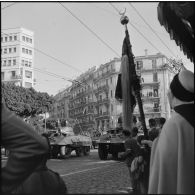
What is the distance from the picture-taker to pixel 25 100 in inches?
1788

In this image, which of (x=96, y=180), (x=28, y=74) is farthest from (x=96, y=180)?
(x=28, y=74)

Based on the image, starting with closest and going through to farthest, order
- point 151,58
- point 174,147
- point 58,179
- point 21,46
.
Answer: point 58,179 → point 174,147 → point 151,58 → point 21,46

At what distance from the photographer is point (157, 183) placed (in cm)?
222

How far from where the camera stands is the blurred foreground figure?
5.21 feet

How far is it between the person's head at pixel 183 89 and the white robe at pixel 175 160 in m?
Answer: 0.15

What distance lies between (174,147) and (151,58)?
7250cm

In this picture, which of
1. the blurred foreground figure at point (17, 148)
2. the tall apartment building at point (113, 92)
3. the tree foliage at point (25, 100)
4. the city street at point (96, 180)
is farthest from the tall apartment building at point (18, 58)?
the blurred foreground figure at point (17, 148)

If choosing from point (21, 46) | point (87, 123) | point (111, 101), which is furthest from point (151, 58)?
point (21, 46)

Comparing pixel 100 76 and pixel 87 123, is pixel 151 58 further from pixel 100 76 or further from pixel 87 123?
pixel 87 123

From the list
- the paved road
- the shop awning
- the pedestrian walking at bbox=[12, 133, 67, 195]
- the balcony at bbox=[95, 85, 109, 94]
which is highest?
the balcony at bbox=[95, 85, 109, 94]

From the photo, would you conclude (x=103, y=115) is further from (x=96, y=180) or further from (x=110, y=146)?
(x=96, y=180)

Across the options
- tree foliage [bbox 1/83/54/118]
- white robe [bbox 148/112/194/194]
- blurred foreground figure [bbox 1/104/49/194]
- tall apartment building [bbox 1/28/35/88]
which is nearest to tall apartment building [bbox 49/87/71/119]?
tall apartment building [bbox 1/28/35/88]

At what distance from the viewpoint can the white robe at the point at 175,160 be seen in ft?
7.09

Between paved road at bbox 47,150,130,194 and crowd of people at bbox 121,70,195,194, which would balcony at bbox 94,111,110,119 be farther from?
crowd of people at bbox 121,70,195,194
